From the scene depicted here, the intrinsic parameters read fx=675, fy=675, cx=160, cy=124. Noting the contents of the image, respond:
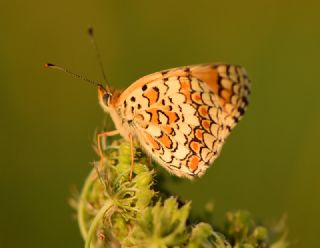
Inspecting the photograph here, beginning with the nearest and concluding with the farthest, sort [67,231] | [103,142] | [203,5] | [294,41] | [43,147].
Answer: [103,142] < [67,231] < [43,147] < [294,41] < [203,5]

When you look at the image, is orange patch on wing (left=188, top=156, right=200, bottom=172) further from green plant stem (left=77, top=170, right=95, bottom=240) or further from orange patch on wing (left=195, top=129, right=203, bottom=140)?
green plant stem (left=77, top=170, right=95, bottom=240)

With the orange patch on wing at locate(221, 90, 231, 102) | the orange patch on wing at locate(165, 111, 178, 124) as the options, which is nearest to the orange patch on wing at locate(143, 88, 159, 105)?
the orange patch on wing at locate(165, 111, 178, 124)

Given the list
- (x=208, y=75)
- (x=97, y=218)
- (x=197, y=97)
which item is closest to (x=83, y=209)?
(x=97, y=218)

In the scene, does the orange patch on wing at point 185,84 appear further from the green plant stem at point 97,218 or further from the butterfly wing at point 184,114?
the green plant stem at point 97,218

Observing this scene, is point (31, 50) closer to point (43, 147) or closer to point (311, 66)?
point (43, 147)

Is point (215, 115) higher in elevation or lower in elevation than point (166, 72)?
lower

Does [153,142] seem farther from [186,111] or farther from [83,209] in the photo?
[83,209]

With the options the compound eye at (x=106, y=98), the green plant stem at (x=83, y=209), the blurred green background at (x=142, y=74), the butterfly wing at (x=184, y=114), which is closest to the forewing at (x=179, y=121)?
the butterfly wing at (x=184, y=114)

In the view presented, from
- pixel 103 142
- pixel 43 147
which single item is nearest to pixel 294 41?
pixel 43 147
